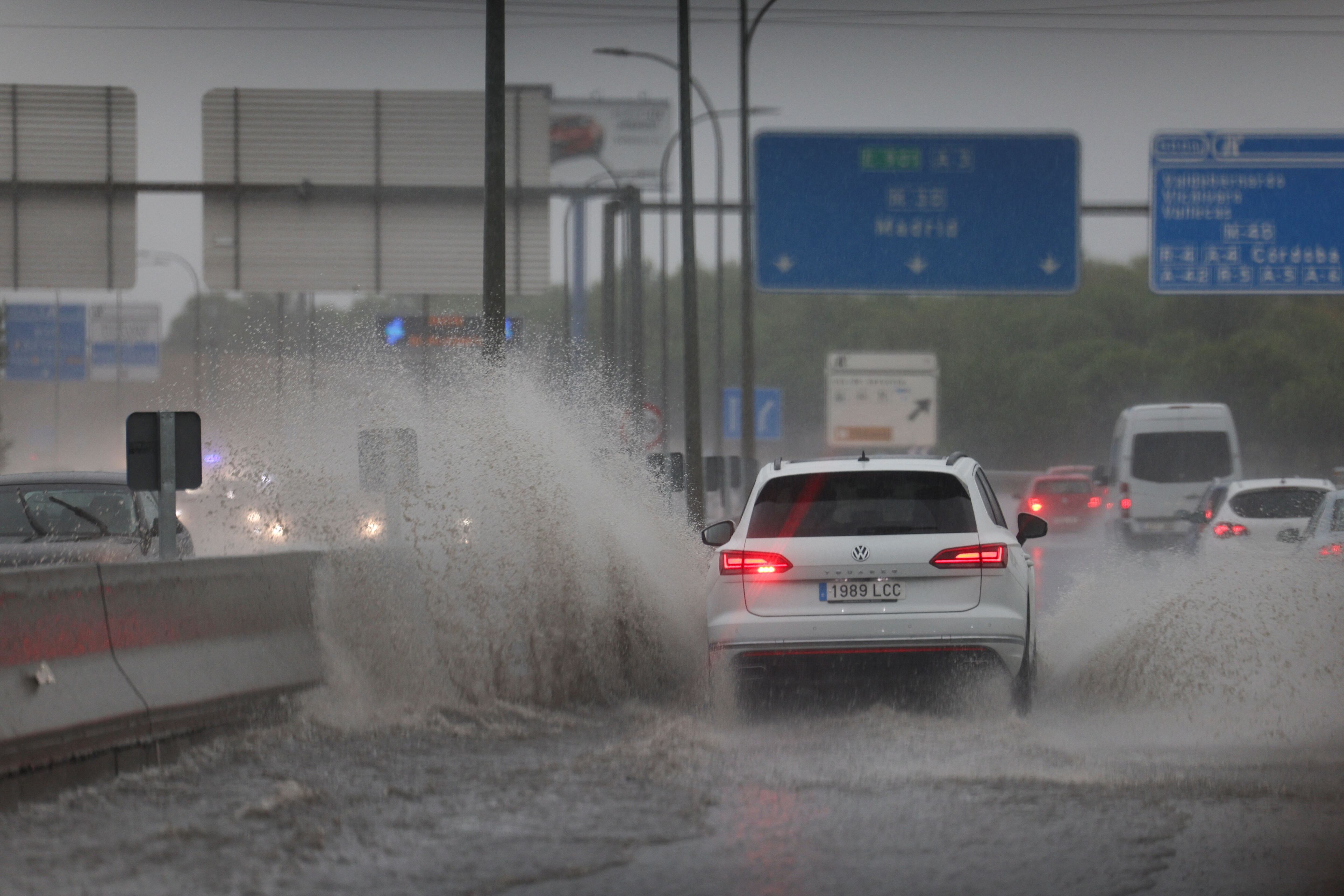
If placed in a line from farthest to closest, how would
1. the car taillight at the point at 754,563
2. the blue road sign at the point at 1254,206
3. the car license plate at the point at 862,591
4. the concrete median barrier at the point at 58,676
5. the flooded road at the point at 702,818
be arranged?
the blue road sign at the point at 1254,206 < the car taillight at the point at 754,563 < the car license plate at the point at 862,591 < the concrete median barrier at the point at 58,676 < the flooded road at the point at 702,818

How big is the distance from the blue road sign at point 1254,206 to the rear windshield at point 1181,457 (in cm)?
1324

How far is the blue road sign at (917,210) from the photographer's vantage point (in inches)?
958

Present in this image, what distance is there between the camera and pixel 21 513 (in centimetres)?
1348

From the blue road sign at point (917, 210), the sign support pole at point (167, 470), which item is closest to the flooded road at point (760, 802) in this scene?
the sign support pole at point (167, 470)

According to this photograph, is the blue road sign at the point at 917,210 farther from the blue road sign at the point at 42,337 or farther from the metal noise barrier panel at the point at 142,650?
the blue road sign at the point at 42,337

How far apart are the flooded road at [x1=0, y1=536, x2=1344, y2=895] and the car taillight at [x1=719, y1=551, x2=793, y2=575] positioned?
72cm

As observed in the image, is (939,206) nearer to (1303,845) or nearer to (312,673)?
(312,673)

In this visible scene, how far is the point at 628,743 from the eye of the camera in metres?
9.05

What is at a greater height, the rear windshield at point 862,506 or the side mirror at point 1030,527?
the rear windshield at point 862,506

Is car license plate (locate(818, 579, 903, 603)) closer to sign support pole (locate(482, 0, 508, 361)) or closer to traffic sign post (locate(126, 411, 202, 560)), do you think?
traffic sign post (locate(126, 411, 202, 560))

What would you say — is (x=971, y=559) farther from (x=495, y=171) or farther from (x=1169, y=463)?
(x=1169, y=463)

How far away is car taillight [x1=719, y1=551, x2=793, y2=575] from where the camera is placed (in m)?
10.0

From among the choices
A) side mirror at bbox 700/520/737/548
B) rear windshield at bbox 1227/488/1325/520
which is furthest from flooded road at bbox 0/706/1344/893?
rear windshield at bbox 1227/488/1325/520

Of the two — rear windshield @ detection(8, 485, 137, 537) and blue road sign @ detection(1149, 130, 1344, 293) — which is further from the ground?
blue road sign @ detection(1149, 130, 1344, 293)
